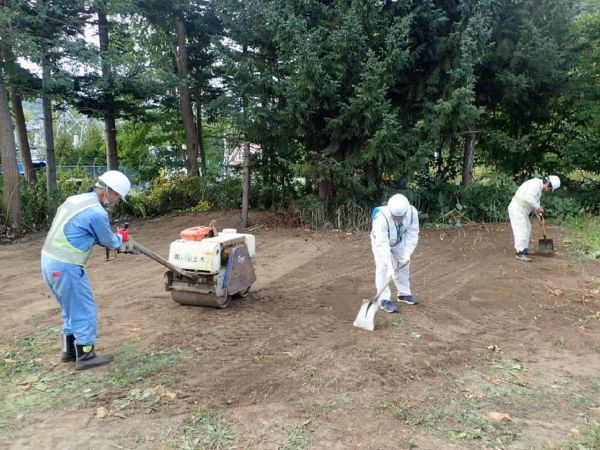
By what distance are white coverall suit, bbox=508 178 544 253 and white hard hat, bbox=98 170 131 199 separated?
7.02 metres

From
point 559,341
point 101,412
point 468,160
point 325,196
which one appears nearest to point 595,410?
point 559,341

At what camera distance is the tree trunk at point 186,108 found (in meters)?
15.3

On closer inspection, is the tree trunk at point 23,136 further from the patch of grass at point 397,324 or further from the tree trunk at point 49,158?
the patch of grass at point 397,324

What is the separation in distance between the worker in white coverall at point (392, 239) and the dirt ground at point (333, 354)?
1.47 ft

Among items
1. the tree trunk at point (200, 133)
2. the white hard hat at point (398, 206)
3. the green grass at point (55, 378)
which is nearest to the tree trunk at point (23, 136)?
the tree trunk at point (200, 133)

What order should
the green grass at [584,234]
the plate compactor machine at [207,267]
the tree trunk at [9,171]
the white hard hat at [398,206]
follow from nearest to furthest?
1. the plate compactor machine at [207,267]
2. the white hard hat at [398,206]
3. the green grass at [584,234]
4. the tree trunk at [9,171]

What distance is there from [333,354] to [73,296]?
2411 millimetres

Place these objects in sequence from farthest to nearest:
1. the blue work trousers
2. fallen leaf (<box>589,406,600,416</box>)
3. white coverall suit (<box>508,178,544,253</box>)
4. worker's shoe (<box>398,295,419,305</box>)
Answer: white coverall suit (<box>508,178,544,253</box>) < worker's shoe (<box>398,295,419,305</box>) < the blue work trousers < fallen leaf (<box>589,406,600,416</box>)

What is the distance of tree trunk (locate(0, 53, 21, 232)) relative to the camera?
11.6 metres

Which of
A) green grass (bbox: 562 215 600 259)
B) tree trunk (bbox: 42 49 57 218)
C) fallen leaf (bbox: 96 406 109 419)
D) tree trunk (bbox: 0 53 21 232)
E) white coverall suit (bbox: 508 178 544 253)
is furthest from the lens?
tree trunk (bbox: 42 49 57 218)

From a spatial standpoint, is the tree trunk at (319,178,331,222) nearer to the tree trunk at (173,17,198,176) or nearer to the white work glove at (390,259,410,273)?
the tree trunk at (173,17,198,176)

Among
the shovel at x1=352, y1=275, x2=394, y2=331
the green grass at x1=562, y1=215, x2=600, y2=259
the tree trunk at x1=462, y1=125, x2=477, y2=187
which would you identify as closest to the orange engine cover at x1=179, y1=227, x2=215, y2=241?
the shovel at x1=352, y1=275, x2=394, y2=331

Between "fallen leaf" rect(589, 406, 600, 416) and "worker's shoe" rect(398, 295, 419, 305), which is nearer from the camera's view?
"fallen leaf" rect(589, 406, 600, 416)

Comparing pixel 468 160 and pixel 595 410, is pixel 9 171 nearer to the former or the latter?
pixel 468 160
